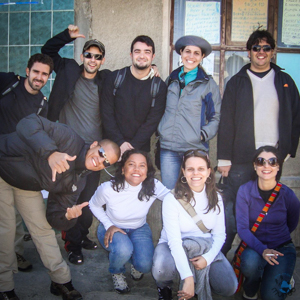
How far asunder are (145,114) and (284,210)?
1612mm

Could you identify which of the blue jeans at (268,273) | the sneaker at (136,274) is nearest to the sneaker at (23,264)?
the sneaker at (136,274)

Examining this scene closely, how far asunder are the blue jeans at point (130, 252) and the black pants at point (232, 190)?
0.74m

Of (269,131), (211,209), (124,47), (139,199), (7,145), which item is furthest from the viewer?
(124,47)

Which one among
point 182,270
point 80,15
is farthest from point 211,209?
point 80,15

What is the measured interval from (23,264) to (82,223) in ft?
2.30

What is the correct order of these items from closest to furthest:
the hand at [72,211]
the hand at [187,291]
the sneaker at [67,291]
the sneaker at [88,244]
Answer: the hand at [187,291]
the hand at [72,211]
the sneaker at [67,291]
the sneaker at [88,244]

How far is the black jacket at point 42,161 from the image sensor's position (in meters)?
2.52

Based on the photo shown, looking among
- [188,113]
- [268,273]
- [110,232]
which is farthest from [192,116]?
[268,273]

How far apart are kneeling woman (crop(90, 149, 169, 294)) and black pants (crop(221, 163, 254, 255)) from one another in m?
0.62

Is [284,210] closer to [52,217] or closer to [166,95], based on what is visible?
[166,95]

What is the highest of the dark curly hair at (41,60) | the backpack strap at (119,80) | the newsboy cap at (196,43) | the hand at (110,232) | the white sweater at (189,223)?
the newsboy cap at (196,43)

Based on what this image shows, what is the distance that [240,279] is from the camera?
10.1 ft

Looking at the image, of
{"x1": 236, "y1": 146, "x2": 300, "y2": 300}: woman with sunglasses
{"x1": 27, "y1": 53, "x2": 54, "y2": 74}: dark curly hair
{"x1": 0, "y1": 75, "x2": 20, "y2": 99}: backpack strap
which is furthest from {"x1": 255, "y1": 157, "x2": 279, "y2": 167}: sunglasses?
{"x1": 0, "y1": 75, "x2": 20, "y2": 99}: backpack strap

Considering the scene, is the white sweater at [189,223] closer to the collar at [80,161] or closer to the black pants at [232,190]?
the black pants at [232,190]
